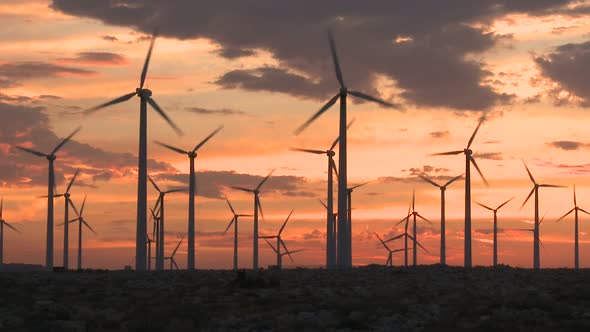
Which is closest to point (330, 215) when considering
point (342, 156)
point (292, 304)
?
point (342, 156)

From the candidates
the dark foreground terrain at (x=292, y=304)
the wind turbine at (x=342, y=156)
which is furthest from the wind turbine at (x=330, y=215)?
the dark foreground terrain at (x=292, y=304)

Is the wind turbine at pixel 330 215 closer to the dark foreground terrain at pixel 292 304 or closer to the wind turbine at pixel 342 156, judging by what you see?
the wind turbine at pixel 342 156

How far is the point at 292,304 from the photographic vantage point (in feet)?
196

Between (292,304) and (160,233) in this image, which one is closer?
(292,304)

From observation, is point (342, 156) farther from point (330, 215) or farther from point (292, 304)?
point (292, 304)

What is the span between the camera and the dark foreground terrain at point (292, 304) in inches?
1959

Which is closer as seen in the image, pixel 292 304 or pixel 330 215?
pixel 292 304

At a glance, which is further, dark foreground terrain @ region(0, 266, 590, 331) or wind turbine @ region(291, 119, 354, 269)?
wind turbine @ region(291, 119, 354, 269)

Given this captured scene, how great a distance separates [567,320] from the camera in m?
50.0

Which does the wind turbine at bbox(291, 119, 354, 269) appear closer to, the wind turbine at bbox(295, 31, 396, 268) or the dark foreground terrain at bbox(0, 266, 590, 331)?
the wind turbine at bbox(295, 31, 396, 268)

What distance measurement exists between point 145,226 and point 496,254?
93612mm

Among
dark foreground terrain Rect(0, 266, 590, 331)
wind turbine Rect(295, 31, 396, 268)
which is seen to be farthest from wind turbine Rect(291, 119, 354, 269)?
dark foreground terrain Rect(0, 266, 590, 331)

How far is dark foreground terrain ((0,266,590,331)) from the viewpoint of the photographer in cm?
4975

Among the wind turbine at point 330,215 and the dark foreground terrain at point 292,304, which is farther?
the wind turbine at point 330,215
